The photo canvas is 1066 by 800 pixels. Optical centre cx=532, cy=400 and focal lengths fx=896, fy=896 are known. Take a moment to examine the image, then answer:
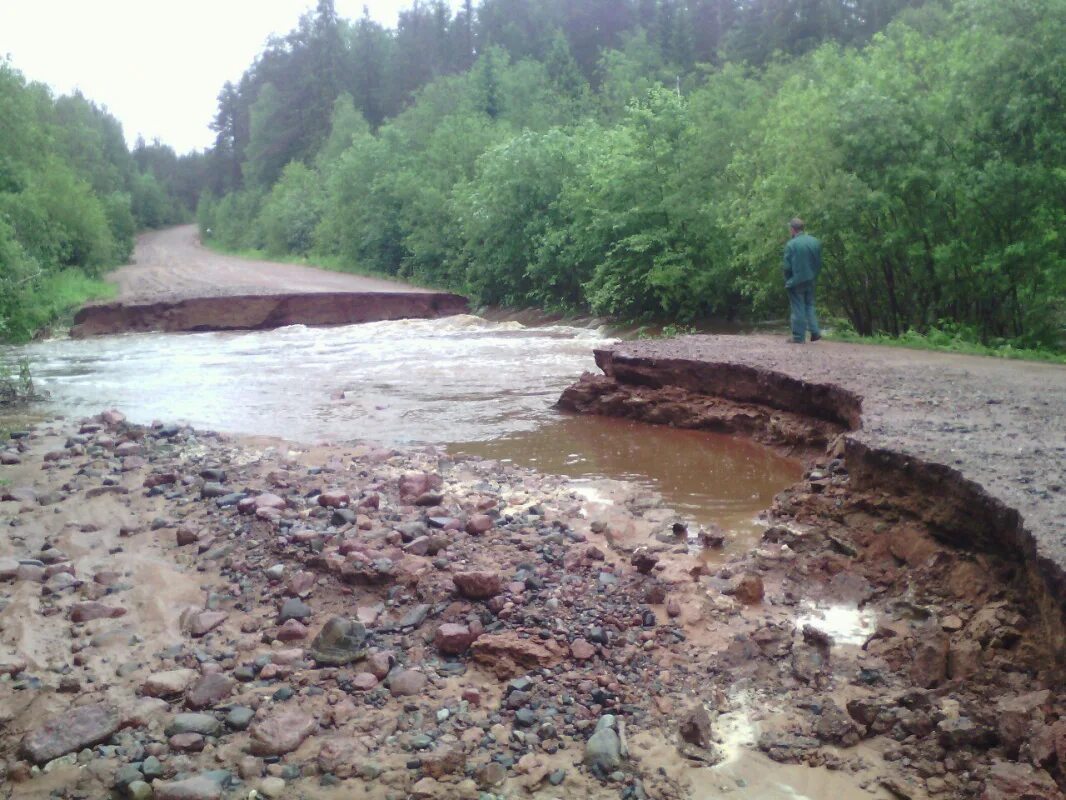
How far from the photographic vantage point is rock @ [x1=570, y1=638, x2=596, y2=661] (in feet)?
14.5

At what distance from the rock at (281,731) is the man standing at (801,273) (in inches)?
424

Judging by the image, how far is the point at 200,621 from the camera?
15.9 ft

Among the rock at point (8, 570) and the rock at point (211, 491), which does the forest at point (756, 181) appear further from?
the rock at point (8, 570)

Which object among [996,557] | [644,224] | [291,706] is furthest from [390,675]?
[644,224]

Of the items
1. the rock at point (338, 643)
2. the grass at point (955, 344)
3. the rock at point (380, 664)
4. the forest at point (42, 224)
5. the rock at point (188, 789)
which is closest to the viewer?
the rock at point (188, 789)

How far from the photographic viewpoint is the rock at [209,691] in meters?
4.05

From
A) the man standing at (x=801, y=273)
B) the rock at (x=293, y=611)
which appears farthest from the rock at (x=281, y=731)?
the man standing at (x=801, y=273)

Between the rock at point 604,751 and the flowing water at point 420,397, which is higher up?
the flowing water at point 420,397

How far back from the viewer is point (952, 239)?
13.0 m

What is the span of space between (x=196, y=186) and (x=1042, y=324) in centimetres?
10626

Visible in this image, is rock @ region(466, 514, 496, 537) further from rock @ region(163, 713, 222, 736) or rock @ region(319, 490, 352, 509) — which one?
rock @ region(163, 713, 222, 736)

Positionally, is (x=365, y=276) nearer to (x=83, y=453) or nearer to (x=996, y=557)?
(x=83, y=453)

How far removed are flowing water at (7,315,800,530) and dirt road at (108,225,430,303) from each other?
430 cm

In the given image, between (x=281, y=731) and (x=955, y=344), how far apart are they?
456 inches
